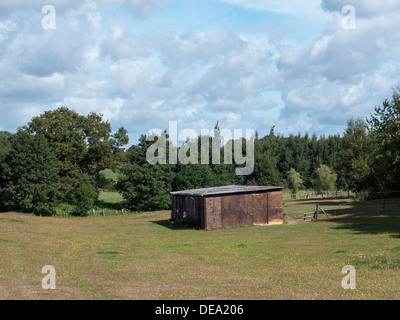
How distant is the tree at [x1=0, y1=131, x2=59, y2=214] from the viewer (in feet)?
202

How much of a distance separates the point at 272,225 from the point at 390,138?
13.8m

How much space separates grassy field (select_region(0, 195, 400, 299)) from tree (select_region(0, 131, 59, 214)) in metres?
28.0

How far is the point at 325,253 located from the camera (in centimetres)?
2427

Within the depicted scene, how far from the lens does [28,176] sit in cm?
6175

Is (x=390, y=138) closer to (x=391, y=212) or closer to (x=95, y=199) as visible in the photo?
(x=391, y=212)

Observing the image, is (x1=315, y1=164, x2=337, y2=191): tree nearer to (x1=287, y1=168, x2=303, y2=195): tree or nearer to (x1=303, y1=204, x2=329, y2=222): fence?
(x1=287, y1=168, x2=303, y2=195): tree

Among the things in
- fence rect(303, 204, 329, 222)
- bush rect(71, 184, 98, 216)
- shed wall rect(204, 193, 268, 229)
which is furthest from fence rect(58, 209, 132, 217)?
fence rect(303, 204, 329, 222)

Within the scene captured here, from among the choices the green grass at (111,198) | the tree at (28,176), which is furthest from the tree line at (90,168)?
the green grass at (111,198)

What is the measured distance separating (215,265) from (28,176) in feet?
158

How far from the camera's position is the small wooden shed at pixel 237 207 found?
140 ft

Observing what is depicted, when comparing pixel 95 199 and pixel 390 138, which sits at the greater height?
pixel 390 138

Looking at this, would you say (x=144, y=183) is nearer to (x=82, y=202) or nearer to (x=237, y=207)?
(x=82, y=202)

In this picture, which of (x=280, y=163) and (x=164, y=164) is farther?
(x=280, y=163)
